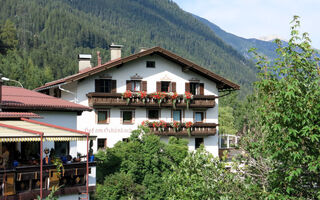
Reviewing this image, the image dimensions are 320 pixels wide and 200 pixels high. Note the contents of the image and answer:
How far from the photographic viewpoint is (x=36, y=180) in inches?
730

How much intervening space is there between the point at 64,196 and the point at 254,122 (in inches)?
419

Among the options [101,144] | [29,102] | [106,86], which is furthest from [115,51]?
[29,102]

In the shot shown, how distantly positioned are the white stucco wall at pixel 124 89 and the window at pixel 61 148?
676 cm

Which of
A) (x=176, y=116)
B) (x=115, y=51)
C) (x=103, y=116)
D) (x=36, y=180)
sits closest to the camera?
(x=36, y=180)

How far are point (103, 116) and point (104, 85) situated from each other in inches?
86.3

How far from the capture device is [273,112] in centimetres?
1059

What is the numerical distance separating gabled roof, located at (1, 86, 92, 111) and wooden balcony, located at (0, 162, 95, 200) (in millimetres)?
3883

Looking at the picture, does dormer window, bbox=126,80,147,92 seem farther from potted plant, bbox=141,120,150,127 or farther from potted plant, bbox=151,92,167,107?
potted plant, bbox=141,120,150,127

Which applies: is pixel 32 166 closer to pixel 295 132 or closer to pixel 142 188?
pixel 142 188

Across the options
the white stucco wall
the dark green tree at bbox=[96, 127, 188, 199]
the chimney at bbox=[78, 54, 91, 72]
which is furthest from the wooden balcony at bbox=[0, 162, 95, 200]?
the chimney at bbox=[78, 54, 91, 72]

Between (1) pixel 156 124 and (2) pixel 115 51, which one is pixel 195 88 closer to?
(1) pixel 156 124

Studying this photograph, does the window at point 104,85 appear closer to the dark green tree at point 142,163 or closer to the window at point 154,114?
the window at point 154,114

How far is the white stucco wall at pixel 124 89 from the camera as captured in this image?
31.9 m

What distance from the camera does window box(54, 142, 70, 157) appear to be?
23828 millimetres
